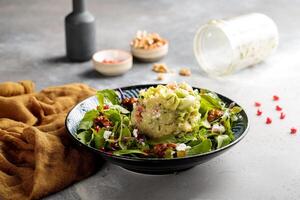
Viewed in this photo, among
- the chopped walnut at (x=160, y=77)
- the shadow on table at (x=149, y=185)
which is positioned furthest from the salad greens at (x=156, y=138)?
the chopped walnut at (x=160, y=77)

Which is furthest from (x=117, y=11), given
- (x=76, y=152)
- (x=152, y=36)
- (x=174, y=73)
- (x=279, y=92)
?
(x=76, y=152)

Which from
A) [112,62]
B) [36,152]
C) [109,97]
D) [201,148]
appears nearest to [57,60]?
[112,62]

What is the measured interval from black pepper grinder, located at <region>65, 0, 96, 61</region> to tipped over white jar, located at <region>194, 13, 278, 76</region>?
0.53m

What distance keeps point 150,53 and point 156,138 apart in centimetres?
118

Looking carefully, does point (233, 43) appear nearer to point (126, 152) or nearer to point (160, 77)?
point (160, 77)

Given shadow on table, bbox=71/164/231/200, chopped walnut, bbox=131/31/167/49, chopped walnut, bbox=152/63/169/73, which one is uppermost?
chopped walnut, bbox=131/31/167/49

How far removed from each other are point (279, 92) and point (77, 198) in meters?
1.22

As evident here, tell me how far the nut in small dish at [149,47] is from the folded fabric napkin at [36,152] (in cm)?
76

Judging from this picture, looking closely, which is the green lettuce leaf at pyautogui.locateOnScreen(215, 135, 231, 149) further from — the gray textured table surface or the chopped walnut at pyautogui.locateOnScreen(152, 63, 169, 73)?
the chopped walnut at pyautogui.locateOnScreen(152, 63, 169, 73)

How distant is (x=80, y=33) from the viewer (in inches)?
129

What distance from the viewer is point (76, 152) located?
2.29 metres

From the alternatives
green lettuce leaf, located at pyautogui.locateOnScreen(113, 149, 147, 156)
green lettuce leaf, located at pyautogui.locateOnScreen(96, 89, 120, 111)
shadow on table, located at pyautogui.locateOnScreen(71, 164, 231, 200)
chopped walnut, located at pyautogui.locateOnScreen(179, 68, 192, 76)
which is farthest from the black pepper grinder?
green lettuce leaf, located at pyautogui.locateOnScreen(113, 149, 147, 156)

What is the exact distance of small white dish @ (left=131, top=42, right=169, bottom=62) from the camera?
330 centimetres

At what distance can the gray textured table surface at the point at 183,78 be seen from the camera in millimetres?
2227
